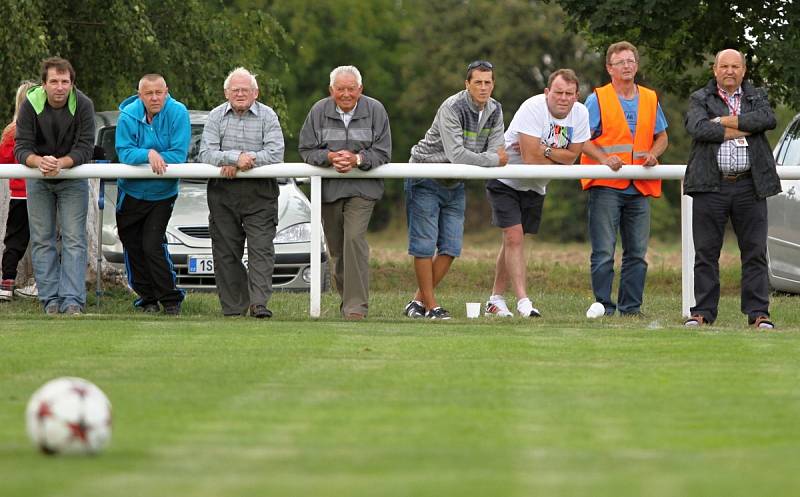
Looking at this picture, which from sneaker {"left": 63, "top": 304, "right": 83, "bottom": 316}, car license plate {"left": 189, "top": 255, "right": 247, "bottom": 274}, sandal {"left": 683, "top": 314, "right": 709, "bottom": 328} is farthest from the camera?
car license plate {"left": 189, "top": 255, "right": 247, "bottom": 274}

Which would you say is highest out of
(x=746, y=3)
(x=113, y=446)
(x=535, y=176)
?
(x=746, y=3)

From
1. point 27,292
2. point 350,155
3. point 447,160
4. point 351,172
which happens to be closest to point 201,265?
point 27,292

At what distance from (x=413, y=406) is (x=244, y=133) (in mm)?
5989

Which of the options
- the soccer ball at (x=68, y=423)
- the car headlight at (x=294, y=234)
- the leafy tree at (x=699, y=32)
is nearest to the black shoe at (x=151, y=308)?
the car headlight at (x=294, y=234)

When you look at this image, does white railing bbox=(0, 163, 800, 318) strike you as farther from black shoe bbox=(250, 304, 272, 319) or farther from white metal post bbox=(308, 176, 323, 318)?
black shoe bbox=(250, 304, 272, 319)

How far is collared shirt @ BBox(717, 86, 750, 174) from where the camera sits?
12273 millimetres

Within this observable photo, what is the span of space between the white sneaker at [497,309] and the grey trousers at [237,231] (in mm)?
1898

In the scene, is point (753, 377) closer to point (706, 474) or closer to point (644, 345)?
point (644, 345)

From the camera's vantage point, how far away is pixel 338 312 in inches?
554

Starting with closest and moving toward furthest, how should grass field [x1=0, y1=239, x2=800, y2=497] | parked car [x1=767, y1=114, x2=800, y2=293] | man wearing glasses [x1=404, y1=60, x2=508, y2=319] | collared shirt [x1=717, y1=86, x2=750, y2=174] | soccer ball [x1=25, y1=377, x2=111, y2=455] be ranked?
grass field [x1=0, y1=239, x2=800, y2=497] < soccer ball [x1=25, y1=377, x2=111, y2=455] < collared shirt [x1=717, y1=86, x2=750, y2=174] < man wearing glasses [x1=404, y1=60, x2=508, y2=319] < parked car [x1=767, y1=114, x2=800, y2=293]

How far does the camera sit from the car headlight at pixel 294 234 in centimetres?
1638

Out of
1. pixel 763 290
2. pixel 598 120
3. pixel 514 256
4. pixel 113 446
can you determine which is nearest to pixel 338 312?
pixel 514 256

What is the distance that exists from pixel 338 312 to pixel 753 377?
18.7 ft

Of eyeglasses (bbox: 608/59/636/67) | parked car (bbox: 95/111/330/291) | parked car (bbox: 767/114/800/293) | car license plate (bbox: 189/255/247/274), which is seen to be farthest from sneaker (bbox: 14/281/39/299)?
parked car (bbox: 767/114/800/293)
